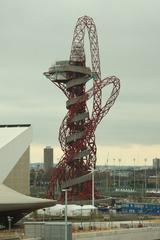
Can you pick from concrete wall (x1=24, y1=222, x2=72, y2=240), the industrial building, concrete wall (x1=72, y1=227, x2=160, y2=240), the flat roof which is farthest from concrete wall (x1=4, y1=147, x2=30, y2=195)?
concrete wall (x1=24, y1=222, x2=72, y2=240)

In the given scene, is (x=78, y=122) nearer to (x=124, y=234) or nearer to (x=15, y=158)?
(x=15, y=158)

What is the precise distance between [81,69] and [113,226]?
43.0m

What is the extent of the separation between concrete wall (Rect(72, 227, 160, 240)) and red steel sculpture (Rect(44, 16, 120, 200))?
37707mm

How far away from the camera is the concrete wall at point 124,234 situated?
58.7m

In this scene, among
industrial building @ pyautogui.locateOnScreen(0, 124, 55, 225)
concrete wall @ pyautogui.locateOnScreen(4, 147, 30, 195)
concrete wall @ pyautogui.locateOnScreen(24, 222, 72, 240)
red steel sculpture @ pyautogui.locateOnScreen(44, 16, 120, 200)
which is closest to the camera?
concrete wall @ pyautogui.locateOnScreen(24, 222, 72, 240)

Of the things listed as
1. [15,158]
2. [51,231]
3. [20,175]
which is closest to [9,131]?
[15,158]

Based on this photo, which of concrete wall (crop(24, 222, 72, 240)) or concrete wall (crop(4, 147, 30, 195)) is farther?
concrete wall (crop(4, 147, 30, 195))

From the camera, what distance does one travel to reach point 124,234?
6359 cm

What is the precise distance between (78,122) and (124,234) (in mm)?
45692

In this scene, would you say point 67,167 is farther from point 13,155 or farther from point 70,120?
point 13,155

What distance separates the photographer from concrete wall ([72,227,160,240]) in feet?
193

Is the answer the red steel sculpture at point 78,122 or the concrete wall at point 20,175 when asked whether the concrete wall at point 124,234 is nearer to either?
the concrete wall at point 20,175

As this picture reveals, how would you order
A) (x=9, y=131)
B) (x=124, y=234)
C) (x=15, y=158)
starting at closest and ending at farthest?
1. (x=124, y=234)
2. (x=15, y=158)
3. (x=9, y=131)

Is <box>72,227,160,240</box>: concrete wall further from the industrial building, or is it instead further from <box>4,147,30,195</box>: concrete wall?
<box>4,147,30,195</box>: concrete wall
